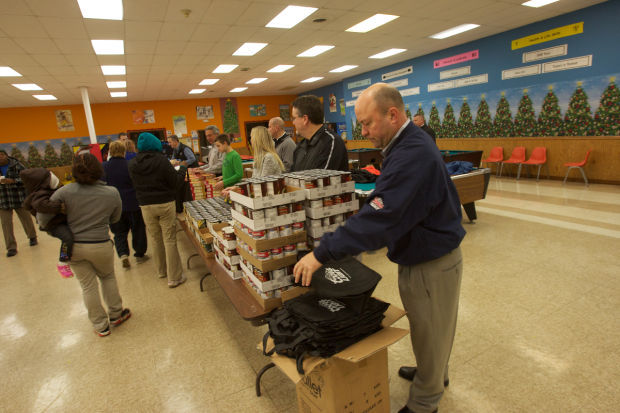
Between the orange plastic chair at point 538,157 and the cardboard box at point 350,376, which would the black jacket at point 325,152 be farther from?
the orange plastic chair at point 538,157

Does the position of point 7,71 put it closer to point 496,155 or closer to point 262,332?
point 262,332

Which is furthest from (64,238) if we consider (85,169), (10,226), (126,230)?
(10,226)

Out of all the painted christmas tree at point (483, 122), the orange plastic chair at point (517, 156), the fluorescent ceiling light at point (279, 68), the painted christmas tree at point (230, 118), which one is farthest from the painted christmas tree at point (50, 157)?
the orange plastic chair at point (517, 156)

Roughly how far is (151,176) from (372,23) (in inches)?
226

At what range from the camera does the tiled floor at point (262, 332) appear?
7.05 ft

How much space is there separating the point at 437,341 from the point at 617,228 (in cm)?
449

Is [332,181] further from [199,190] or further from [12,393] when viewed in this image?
[199,190]

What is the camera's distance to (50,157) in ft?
43.4

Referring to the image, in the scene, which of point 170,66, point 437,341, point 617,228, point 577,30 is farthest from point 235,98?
point 437,341

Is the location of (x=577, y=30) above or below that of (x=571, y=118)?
above

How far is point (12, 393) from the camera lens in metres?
2.48

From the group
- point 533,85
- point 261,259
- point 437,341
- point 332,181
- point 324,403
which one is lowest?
point 324,403

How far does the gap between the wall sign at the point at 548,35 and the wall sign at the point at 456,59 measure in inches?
42.5

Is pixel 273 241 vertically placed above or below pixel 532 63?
below
